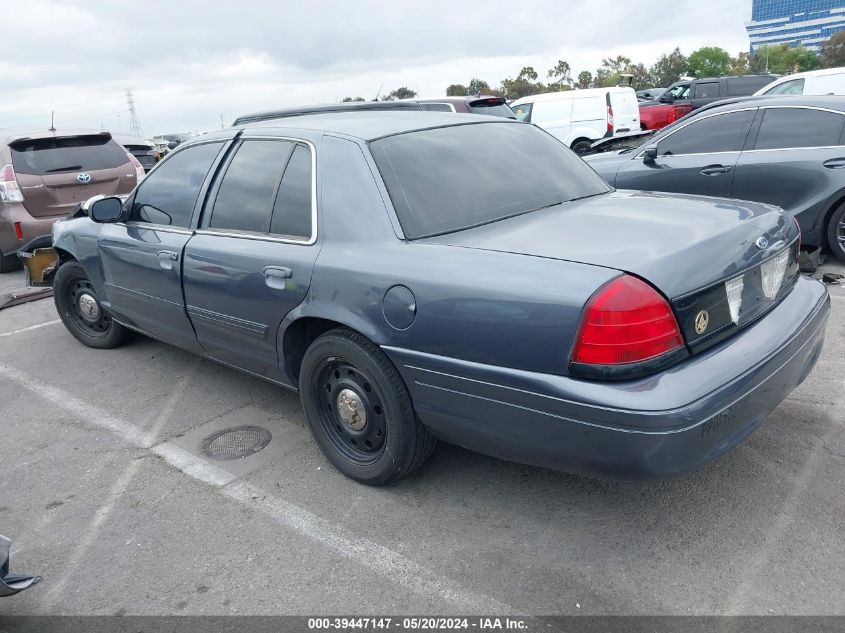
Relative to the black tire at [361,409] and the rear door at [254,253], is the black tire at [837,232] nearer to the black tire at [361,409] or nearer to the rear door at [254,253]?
the black tire at [361,409]

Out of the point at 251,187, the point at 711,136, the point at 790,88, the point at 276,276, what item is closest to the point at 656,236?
the point at 276,276

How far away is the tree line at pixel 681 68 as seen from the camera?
62.8m

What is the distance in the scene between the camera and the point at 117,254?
4.54m

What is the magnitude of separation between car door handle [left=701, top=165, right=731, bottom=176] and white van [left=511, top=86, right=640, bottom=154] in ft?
27.4

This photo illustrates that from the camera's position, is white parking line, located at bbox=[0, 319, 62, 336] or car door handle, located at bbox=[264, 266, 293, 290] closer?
car door handle, located at bbox=[264, 266, 293, 290]

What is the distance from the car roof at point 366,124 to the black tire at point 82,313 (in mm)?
1948

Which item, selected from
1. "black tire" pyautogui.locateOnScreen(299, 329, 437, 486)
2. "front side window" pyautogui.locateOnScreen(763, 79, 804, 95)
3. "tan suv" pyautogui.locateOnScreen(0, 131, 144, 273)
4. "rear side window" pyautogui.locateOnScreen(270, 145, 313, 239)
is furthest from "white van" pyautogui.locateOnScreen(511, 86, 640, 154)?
"black tire" pyautogui.locateOnScreen(299, 329, 437, 486)

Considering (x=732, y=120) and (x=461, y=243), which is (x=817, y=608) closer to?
(x=461, y=243)

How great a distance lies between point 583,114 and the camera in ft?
48.5

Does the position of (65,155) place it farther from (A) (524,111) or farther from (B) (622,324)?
(A) (524,111)

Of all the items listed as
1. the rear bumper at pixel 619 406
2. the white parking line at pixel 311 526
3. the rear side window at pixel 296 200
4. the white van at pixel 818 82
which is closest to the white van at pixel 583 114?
the white van at pixel 818 82

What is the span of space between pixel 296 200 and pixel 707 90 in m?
19.0

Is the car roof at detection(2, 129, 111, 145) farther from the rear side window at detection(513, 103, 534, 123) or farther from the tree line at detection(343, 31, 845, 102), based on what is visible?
the tree line at detection(343, 31, 845, 102)

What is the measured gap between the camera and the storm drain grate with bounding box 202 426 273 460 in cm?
373
